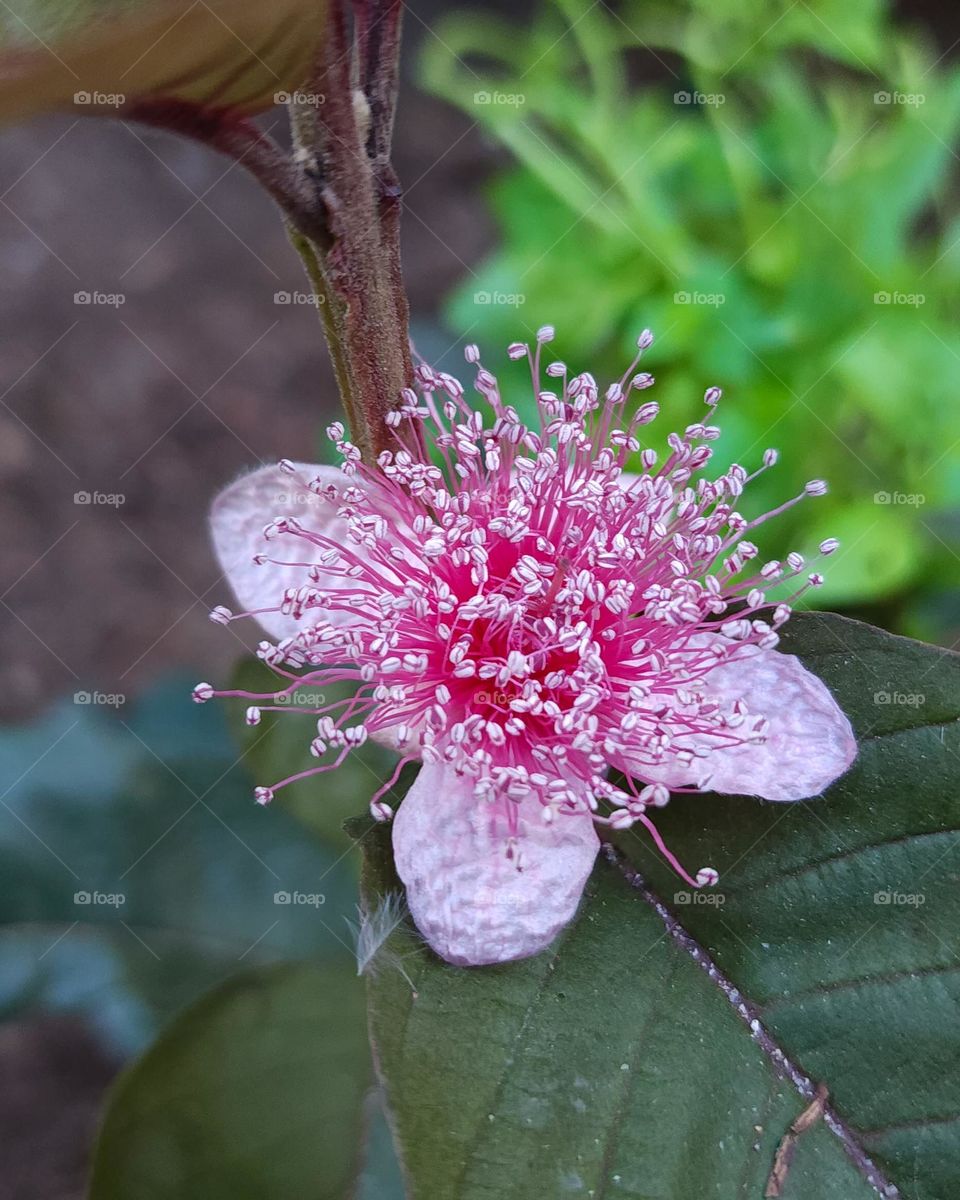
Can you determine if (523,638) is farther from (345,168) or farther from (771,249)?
(771,249)

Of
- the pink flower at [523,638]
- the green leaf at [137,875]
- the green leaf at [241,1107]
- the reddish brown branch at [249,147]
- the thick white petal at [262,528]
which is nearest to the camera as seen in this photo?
the reddish brown branch at [249,147]

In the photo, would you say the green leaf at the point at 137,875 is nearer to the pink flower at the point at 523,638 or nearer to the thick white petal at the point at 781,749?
the pink flower at the point at 523,638

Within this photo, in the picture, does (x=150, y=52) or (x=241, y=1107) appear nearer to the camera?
(x=150, y=52)

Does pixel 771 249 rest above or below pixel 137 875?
above

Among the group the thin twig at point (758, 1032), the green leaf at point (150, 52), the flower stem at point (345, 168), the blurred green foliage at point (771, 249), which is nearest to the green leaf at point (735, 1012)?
the thin twig at point (758, 1032)

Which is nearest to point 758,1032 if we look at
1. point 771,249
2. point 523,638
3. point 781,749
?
point 781,749

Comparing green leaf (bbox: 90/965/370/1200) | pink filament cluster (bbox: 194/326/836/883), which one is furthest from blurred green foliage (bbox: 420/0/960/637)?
green leaf (bbox: 90/965/370/1200)
